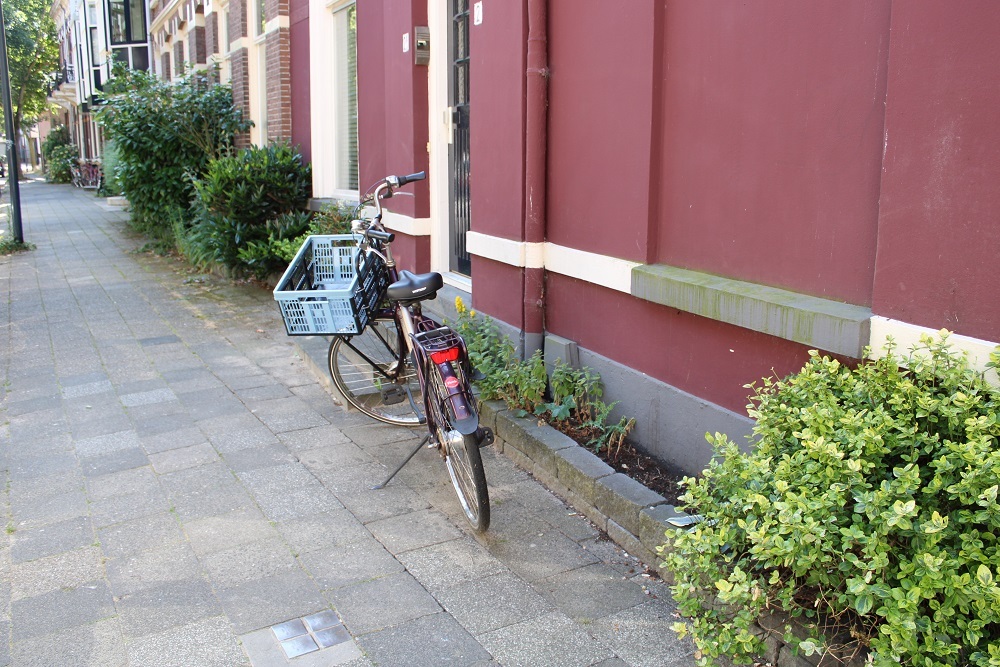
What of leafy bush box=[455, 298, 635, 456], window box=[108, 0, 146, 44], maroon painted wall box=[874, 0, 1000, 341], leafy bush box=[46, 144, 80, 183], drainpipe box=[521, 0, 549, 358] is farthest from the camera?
leafy bush box=[46, 144, 80, 183]

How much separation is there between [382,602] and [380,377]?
2184 millimetres

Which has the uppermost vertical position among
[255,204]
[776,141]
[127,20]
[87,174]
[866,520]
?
[127,20]

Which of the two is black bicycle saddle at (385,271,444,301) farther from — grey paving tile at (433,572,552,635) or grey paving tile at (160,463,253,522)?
grey paving tile at (433,572,552,635)

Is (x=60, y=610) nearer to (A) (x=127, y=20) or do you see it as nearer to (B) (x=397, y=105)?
(B) (x=397, y=105)

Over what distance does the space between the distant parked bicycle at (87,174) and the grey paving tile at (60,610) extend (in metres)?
29.3

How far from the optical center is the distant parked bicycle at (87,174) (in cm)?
3129

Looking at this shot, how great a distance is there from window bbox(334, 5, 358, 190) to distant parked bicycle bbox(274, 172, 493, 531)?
407 cm

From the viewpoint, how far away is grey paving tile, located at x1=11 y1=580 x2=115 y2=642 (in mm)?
3229

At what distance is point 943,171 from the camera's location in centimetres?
275

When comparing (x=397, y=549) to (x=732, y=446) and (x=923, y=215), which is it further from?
(x=923, y=215)

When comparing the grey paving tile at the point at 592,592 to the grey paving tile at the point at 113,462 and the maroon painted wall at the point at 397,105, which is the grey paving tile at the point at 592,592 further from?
the maroon painted wall at the point at 397,105

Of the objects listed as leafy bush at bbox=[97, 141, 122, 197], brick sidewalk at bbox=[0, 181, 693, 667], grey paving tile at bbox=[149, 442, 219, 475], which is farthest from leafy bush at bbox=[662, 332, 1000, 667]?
leafy bush at bbox=[97, 141, 122, 197]

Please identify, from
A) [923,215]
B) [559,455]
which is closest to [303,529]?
[559,455]

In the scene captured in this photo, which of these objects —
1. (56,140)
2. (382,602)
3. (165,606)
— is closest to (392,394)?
(382,602)
